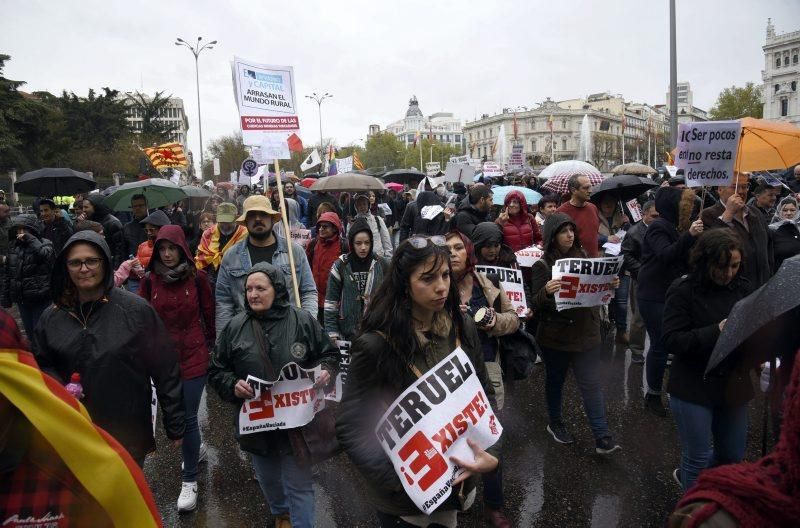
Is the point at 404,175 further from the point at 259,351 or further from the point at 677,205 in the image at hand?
the point at 259,351

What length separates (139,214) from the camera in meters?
7.41

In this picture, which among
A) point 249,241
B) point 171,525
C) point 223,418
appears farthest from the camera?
point 223,418

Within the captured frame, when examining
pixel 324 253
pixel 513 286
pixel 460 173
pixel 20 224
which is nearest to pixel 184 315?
pixel 324 253

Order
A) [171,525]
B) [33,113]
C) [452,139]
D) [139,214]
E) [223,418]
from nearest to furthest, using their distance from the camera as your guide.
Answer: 1. [171,525]
2. [223,418]
3. [139,214]
4. [33,113]
5. [452,139]

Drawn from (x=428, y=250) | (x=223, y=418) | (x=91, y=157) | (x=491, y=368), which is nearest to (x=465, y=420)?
(x=428, y=250)

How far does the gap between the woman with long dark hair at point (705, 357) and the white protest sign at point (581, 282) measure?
102cm

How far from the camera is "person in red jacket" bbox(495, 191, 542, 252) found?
675 centimetres

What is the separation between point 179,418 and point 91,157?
154ft

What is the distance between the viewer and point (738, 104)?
55156mm

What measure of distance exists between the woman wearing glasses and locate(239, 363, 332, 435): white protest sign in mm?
967

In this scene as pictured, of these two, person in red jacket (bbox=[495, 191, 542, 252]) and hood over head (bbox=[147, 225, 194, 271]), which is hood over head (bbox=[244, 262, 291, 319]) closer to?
hood over head (bbox=[147, 225, 194, 271])

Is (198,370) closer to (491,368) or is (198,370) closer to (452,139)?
(491,368)

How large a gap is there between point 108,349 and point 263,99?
326cm

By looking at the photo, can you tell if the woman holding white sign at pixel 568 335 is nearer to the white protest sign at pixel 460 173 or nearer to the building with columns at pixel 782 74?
the white protest sign at pixel 460 173
